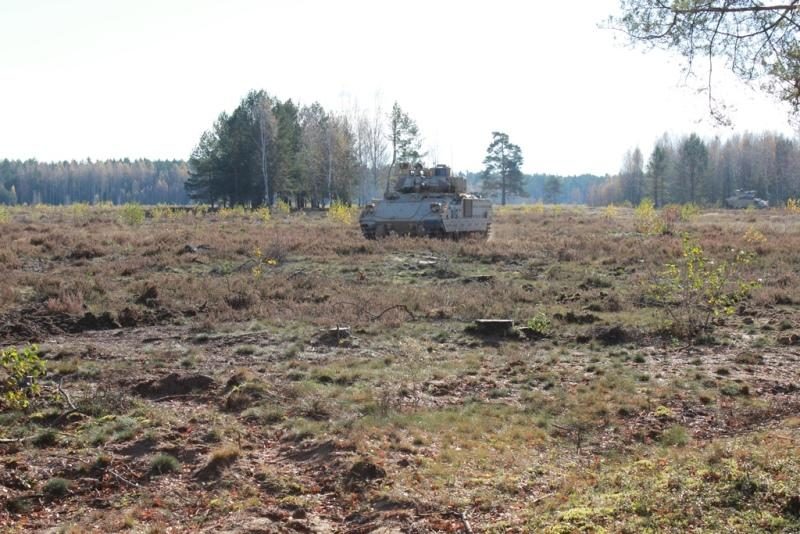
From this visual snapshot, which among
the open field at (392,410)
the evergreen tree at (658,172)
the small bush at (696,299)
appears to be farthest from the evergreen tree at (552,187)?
the small bush at (696,299)

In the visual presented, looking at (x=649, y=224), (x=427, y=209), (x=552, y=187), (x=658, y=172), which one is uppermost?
(x=658, y=172)

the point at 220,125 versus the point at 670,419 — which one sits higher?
the point at 220,125

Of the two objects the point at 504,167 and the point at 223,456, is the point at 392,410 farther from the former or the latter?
the point at 504,167

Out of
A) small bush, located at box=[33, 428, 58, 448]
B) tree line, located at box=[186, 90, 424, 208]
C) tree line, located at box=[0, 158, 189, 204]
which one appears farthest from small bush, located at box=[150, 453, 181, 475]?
tree line, located at box=[0, 158, 189, 204]

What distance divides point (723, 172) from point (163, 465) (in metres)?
106

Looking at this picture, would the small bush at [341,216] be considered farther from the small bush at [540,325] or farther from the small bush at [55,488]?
the small bush at [55,488]

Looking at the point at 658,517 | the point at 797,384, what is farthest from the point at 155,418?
the point at 797,384

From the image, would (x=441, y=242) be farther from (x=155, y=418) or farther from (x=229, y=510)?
(x=229, y=510)

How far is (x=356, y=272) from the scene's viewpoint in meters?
22.4

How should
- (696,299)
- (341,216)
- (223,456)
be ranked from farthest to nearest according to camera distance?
(341,216) < (696,299) < (223,456)

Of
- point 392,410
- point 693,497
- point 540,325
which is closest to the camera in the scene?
point 693,497

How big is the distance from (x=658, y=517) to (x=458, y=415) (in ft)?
12.3

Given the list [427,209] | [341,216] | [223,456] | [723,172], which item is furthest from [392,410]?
[723,172]

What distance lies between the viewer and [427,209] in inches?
1264
